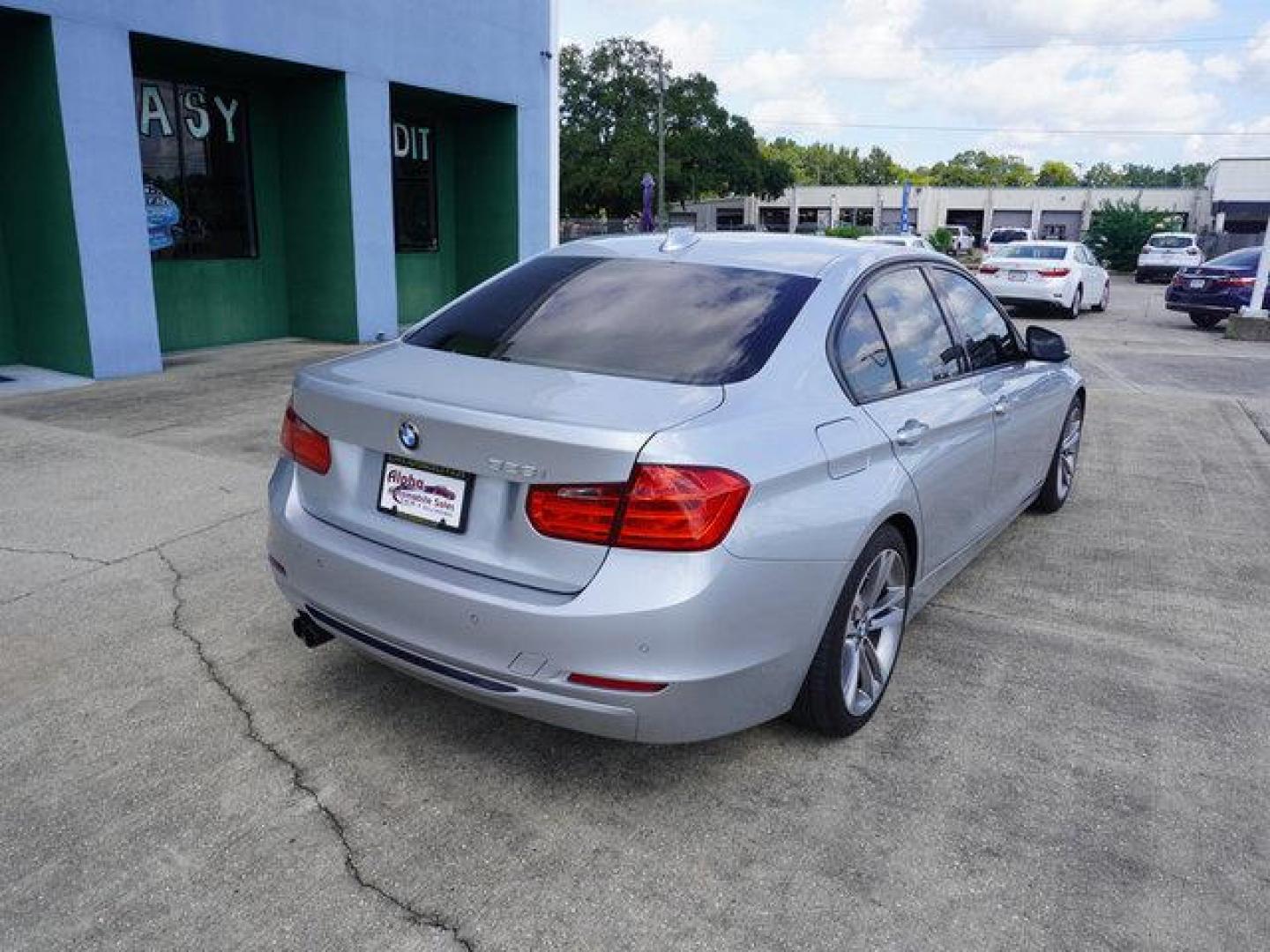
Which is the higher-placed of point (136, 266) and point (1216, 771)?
point (136, 266)

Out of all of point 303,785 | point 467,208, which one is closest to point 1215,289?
point 467,208

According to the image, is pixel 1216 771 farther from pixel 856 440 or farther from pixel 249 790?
pixel 249 790

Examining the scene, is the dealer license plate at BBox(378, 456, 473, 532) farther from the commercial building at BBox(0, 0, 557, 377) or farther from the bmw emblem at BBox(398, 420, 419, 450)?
the commercial building at BBox(0, 0, 557, 377)

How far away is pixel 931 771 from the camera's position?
10.0ft

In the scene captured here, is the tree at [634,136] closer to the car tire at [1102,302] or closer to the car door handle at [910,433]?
the car tire at [1102,302]

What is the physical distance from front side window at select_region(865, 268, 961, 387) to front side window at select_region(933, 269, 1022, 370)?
18 centimetres

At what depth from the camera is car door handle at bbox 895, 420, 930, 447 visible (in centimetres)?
322

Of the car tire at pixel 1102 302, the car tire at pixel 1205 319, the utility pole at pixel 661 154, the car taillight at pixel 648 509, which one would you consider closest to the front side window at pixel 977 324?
the car taillight at pixel 648 509

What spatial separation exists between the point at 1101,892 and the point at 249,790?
2.33 m

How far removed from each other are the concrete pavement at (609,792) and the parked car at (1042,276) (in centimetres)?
1455

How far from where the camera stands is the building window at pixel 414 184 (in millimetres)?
13648

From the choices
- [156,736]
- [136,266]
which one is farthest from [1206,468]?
[136,266]

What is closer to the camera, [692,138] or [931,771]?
[931,771]

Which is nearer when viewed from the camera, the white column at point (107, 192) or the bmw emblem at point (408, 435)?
Result: the bmw emblem at point (408, 435)
